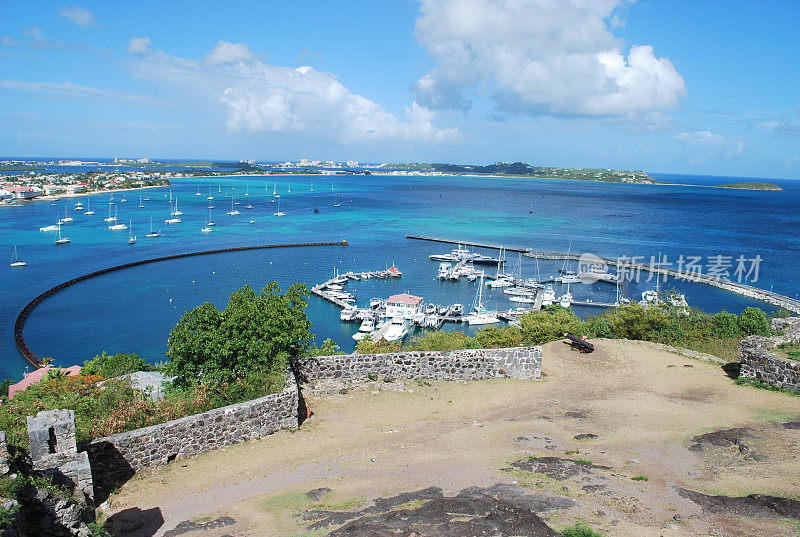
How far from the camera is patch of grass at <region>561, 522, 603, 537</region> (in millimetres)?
7395

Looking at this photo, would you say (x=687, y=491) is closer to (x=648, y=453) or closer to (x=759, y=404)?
(x=648, y=453)

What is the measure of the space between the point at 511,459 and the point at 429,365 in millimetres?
5139

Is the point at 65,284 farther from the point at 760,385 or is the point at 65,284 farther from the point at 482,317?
the point at 760,385

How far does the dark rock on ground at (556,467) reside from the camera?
984cm

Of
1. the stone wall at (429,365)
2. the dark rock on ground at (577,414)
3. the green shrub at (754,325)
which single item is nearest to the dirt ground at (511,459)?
the dark rock on ground at (577,414)

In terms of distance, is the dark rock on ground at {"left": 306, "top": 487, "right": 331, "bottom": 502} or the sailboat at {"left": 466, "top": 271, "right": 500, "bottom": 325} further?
the sailboat at {"left": 466, "top": 271, "right": 500, "bottom": 325}

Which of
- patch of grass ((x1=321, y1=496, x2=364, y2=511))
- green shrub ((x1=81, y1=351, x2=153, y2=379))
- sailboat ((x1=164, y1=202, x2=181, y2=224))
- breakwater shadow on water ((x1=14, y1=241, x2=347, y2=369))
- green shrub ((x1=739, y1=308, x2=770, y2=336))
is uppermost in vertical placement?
patch of grass ((x1=321, y1=496, x2=364, y2=511))

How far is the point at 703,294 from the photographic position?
2448 inches

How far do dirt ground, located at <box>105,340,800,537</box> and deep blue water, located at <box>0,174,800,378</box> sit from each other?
32324 mm

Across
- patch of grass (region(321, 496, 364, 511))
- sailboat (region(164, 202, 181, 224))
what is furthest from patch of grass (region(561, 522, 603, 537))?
sailboat (region(164, 202, 181, 224))

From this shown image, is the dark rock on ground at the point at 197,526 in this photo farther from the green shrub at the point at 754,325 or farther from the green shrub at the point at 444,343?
the green shrub at the point at 754,325

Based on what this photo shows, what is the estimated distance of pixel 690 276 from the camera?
69.5m

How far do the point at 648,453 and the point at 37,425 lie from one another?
11.9 m

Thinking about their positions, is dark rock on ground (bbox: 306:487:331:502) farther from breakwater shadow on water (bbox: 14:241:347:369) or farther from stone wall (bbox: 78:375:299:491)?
breakwater shadow on water (bbox: 14:241:347:369)
